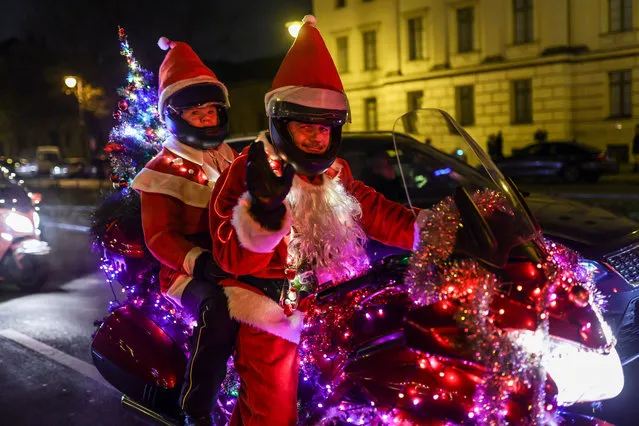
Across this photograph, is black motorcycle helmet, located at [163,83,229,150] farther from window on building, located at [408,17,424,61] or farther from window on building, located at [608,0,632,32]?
window on building, located at [408,17,424,61]

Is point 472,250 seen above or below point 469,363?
above

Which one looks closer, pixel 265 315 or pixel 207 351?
A: pixel 265 315

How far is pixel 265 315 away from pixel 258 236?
0.44m

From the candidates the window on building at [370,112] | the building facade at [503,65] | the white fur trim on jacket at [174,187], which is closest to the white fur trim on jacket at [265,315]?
the white fur trim on jacket at [174,187]

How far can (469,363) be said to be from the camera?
85.4 inches

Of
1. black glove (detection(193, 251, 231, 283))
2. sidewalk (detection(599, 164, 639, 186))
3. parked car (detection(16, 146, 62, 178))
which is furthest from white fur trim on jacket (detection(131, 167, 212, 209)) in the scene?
parked car (detection(16, 146, 62, 178))

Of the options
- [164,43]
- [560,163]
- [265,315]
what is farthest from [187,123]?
[560,163]

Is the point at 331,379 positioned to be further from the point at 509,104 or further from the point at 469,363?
the point at 509,104

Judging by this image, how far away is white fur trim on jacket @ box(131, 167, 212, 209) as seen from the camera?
3287 mm

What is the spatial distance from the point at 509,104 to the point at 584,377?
31652mm

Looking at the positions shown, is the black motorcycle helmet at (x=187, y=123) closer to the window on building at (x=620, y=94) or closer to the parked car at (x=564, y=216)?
the parked car at (x=564, y=216)

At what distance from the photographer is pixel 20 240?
846 centimetres

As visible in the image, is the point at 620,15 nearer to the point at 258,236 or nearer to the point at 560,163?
the point at 560,163

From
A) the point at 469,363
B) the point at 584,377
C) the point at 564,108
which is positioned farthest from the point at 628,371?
the point at 564,108
